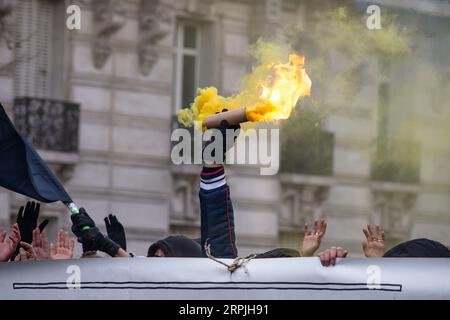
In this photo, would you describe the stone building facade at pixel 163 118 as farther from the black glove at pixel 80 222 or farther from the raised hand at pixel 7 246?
the raised hand at pixel 7 246

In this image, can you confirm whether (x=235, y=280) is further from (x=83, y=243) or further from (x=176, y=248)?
(x=176, y=248)

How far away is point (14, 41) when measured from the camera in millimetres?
Answer: 21234

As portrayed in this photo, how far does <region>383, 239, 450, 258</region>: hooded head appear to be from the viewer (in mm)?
7699

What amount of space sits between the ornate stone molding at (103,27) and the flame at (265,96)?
1286cm

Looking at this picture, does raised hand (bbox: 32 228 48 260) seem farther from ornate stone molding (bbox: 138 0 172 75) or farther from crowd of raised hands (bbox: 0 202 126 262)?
ornate stone molding (bbox: 138 0 172 75)

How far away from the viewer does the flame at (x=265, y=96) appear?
8359mm

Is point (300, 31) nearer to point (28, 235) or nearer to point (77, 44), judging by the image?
point (77, 44)

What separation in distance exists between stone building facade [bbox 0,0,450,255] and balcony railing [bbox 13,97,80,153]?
0.06ft

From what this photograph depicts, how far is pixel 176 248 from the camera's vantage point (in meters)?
8.61

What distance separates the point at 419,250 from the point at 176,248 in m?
1.42

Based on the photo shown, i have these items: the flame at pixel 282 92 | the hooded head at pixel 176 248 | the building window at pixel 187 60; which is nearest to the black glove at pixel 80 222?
the hooded head at pixel 176 248

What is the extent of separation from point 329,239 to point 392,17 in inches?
224

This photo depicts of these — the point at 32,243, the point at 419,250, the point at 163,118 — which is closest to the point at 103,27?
the point at 163,118

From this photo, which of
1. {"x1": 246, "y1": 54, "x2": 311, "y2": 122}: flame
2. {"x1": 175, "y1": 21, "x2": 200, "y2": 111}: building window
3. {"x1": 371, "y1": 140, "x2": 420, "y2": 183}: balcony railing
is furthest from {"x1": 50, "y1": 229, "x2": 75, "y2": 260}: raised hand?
{"x1": 371, "y1": 140, "x2": 420, "y2": 183}: balcony railing
